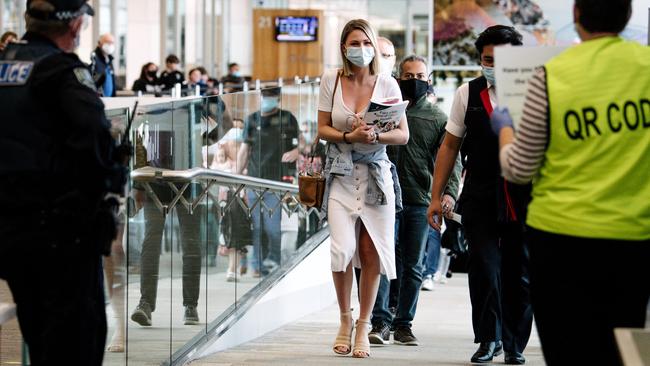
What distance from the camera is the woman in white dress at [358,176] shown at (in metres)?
6.32

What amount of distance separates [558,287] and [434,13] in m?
19.5

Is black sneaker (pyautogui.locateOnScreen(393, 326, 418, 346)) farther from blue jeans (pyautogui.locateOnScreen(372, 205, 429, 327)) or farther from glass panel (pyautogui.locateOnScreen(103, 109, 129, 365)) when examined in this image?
glass panel (pyautogui.locateOnScreen(103, 109, 129, 365))

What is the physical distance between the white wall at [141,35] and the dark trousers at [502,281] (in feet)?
63.9

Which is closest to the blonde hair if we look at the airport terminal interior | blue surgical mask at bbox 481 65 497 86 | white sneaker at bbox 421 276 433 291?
the airport terminal interior

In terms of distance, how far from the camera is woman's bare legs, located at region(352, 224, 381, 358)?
6.38m

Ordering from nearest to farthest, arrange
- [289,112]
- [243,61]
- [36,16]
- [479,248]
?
1. [36,16]
2. [479,248]
3. [289,112]
4. [243,61]

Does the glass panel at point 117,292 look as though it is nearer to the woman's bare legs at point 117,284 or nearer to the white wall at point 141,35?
the woman's bare legs at point 117,284

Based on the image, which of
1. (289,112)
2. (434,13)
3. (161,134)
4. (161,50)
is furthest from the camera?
(161,50)

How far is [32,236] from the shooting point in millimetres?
3387

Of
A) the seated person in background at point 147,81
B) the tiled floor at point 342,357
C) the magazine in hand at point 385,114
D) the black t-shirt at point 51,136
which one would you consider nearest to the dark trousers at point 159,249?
the tiled floor at point 342,357

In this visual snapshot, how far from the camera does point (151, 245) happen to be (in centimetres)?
548

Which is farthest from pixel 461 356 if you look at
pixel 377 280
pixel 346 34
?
pixel 346 34

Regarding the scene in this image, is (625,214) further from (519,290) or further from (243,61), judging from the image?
(243,61)

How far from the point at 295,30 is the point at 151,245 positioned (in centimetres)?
2533
